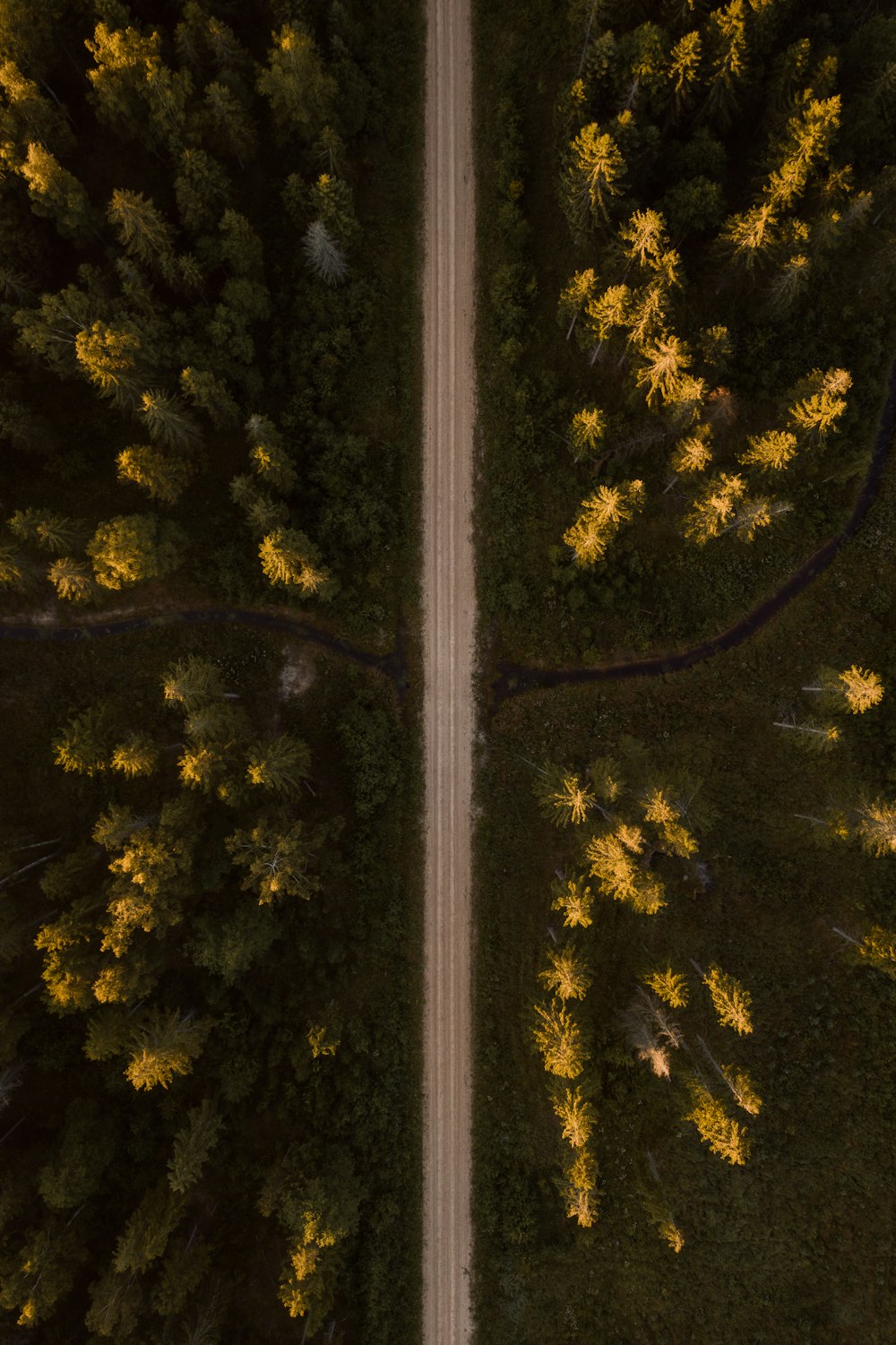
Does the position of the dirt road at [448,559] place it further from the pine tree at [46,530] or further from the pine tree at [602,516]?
the pine tree at [46,530]

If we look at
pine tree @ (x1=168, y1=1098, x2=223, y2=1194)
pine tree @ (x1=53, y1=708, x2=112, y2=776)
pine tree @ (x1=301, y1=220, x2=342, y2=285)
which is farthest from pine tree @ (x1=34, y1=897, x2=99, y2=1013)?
pine tree @ (x1=301, y1=220, x2=342, y2=285)

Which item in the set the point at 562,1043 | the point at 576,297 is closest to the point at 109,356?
the point at 576,297

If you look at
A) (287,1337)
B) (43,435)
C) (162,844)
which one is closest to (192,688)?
(162,844)

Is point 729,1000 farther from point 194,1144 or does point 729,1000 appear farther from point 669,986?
point 194,1144

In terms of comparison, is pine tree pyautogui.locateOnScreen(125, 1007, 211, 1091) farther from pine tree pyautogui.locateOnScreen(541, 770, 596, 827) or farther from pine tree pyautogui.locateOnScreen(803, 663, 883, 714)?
pine tree pyautogui.locateOnScreen(803, 663, 883, 714)

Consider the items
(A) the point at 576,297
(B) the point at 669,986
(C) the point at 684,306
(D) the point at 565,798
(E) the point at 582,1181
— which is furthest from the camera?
(C) the point at 684,306

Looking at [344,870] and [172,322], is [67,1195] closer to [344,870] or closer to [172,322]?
[344,870]

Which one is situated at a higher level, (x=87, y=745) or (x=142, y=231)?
(x=142, y=231)

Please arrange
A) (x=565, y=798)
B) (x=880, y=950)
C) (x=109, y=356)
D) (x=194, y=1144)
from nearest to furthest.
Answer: (x=109, y=356), (x=194, y=1144), (x=565, y=798), (x=880, y=950)
